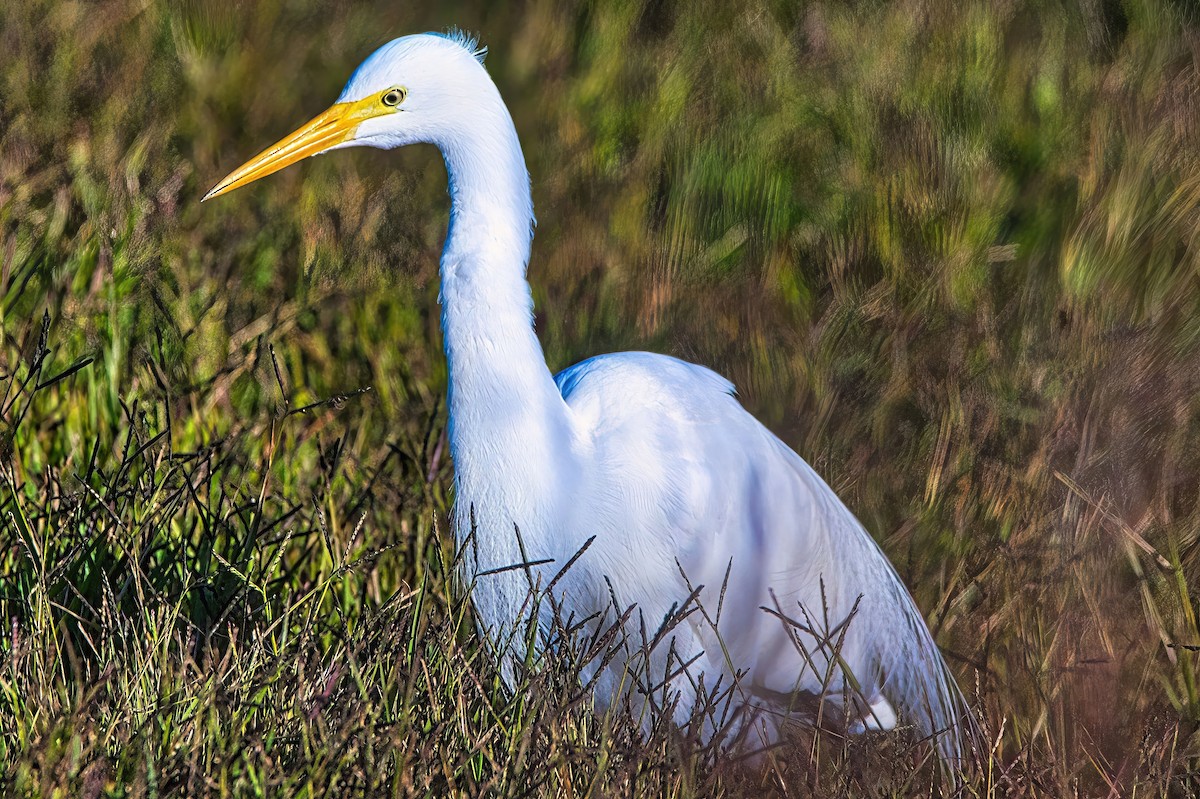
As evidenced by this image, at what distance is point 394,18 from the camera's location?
3434mm

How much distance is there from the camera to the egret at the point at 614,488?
1914mm

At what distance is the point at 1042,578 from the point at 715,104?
52.8 inches

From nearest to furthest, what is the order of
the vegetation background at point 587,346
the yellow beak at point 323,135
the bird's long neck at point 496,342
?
the vegetation background at point 587,346
the bird's long neck at point 496,342
the yellow beak at point 323,135

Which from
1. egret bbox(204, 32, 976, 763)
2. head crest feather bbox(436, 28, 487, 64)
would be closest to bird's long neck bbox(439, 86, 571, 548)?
egret bbox(204, 32, 976, 763)

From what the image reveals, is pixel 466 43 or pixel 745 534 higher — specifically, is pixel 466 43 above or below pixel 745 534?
above

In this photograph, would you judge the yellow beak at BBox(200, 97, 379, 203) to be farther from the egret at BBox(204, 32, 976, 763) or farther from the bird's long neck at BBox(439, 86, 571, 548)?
the bird's long neck at BBox(439, 86, 571, 548)

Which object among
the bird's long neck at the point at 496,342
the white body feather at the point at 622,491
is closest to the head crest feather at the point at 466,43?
the white body feather at the point at 622,491

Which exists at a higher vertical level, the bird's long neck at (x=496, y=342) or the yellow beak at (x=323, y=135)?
the yellow beak at (x=323, y=135)

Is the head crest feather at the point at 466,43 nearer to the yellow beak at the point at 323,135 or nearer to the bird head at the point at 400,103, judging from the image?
the bird head at the point at 400,103

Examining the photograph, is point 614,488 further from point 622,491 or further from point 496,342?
point 496,342

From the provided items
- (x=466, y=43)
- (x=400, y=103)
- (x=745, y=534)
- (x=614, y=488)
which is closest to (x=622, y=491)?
(x=614, y=488)

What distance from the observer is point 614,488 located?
6.56 feet

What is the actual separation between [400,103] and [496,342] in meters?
0.39

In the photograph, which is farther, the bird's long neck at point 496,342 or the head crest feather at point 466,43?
the head crest feather at point 466,43
